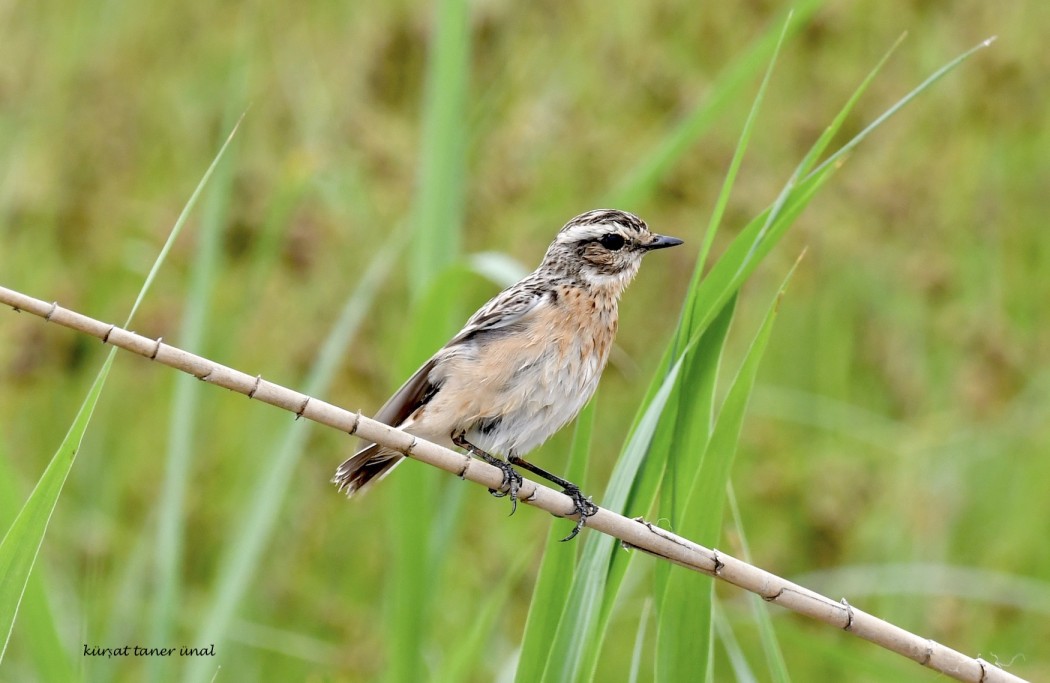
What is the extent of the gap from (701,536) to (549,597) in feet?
1.21

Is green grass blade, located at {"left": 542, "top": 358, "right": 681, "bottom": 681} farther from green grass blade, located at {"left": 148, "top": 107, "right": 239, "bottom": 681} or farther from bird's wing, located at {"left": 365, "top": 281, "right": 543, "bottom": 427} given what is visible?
green grass blade, located at {"left": 148, "top": 107, "right": 239, "bottom": 681}

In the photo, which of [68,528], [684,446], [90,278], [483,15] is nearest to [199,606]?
[68,528]

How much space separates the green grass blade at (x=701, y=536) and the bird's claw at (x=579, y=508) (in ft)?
0.65

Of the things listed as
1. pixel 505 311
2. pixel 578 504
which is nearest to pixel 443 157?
pixel 505 311

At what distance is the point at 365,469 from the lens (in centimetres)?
326

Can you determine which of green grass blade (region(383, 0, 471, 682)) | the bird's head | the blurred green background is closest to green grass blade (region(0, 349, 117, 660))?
green grass blade (region(383, 0, 471, 682))

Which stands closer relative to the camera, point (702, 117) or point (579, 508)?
point (579, 508)

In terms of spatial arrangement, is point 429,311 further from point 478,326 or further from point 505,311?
point 505,311

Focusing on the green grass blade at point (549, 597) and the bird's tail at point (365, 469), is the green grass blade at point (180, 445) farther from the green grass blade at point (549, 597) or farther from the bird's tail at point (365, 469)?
the green grass blade at point (549, 597)

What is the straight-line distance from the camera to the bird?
3.24m

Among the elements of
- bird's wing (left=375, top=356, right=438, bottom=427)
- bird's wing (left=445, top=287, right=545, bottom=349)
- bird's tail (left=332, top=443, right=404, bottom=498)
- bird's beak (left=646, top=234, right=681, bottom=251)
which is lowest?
bird's tail (left=332, top=443, right=404, bottom=498)

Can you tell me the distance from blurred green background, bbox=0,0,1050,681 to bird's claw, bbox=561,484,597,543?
5.76 ft

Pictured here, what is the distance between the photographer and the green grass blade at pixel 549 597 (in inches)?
98.0

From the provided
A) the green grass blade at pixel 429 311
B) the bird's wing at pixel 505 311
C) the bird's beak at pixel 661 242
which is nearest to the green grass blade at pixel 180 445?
the green grass blade at pixel 429 311
